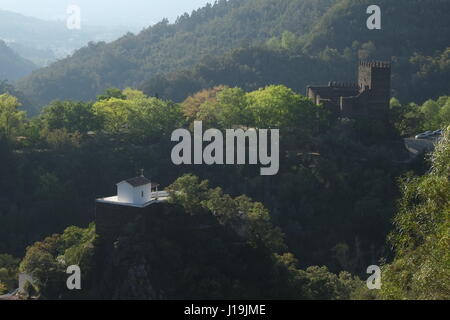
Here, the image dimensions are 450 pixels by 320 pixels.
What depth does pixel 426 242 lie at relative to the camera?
77.1 feet

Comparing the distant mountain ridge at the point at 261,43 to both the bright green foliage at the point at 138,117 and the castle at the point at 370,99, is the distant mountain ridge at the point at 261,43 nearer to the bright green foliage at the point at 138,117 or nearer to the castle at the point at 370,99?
the castle at the point at 370,99

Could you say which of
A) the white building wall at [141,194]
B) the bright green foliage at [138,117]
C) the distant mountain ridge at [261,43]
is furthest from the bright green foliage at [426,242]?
the distant mountain ridge at [261,43]

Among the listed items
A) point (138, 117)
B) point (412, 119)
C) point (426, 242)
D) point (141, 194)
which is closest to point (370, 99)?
point (412, 119)

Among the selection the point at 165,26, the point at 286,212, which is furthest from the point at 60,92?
the point at 286,212

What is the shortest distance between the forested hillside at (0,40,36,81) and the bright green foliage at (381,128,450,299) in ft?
561

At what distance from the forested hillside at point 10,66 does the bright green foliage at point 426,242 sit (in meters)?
171

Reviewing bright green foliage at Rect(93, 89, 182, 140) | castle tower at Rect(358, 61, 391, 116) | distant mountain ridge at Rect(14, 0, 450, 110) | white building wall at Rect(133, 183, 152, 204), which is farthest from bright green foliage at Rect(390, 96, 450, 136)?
distant mountain ridge at Rect(14, 0, 450, 110)

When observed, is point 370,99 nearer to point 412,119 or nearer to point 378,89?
point 378,89

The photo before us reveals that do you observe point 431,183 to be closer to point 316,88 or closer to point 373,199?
point 373,199

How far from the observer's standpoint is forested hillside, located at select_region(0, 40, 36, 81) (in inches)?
7499

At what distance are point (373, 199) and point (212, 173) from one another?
410 inches

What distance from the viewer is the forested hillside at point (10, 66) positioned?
190462 millimetres

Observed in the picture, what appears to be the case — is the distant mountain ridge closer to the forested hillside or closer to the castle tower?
the castle tower

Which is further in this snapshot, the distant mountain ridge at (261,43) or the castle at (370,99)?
the distant mountain ridge at (261,43)
